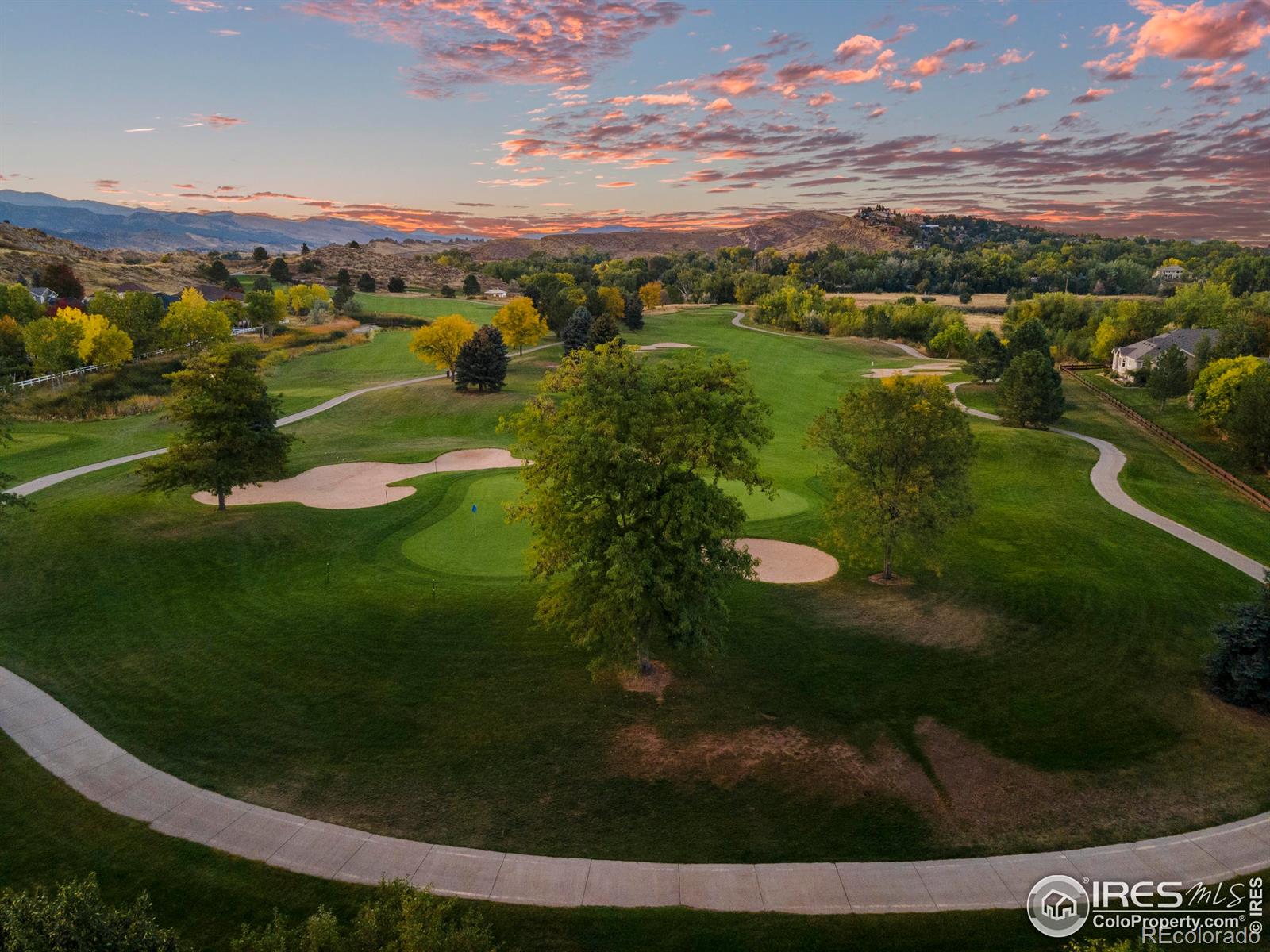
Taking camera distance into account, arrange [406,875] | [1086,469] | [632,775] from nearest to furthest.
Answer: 1. [406,875]
2. [632,775]
3. [1086,469]

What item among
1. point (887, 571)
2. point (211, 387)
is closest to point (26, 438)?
point (211, 387)

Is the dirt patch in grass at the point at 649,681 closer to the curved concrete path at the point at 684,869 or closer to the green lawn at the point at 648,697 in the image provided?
the green lawn at the point at 648,697

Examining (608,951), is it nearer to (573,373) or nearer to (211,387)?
(573,373)

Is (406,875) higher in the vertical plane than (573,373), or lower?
lower

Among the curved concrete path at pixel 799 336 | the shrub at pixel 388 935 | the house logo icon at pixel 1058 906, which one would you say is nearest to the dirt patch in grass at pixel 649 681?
the house logo icon at pixel 1058 906

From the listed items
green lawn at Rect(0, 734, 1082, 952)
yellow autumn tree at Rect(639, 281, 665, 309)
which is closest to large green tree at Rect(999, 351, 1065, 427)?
green lawn at Rect(0, 734, 1082, 952)

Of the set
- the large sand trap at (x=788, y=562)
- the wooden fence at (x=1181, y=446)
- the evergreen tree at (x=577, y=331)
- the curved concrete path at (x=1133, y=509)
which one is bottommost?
the large sand trap at (x=788, y=562)
